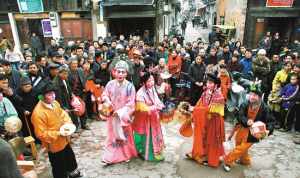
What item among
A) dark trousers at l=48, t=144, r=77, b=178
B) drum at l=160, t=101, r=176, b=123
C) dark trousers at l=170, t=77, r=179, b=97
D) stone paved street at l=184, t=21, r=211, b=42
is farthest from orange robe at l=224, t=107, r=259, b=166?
stone paved street at l=184, t=21, r=211, b=42

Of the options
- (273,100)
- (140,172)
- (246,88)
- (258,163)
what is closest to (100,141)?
(140,172)

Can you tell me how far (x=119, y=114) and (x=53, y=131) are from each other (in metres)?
1.18

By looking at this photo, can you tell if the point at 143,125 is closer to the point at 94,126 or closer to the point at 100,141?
the point at 100,141

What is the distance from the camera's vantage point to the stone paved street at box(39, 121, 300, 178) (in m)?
5.04

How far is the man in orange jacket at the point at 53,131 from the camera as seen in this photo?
402 centimetres

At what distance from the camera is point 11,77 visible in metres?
6.32

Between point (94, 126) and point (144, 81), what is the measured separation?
9.20ft

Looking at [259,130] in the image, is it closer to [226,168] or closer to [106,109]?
[226,168]

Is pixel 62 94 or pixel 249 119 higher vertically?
pixel 62 94

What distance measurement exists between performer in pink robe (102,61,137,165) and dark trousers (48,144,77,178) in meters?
0.78

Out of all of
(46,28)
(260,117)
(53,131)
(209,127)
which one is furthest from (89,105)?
(46,28)

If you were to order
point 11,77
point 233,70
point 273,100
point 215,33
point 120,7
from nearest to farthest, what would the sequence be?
1. point 11,77
2. point 273,100
3. point 233,70
4. point 120,7
5. point 215,33

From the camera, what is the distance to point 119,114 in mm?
4898

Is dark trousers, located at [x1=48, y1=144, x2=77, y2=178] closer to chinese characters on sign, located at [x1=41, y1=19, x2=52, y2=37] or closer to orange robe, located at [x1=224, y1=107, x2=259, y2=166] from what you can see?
orange robe, located at [x1=224, y1=107, x2=259, y2=166]
